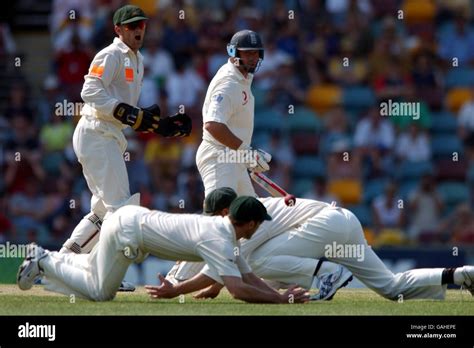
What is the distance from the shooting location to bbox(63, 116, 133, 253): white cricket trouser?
1020cm

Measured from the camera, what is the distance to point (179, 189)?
15703mm

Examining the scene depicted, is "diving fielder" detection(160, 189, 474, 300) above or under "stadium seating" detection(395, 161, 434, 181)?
under

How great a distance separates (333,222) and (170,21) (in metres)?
7.97

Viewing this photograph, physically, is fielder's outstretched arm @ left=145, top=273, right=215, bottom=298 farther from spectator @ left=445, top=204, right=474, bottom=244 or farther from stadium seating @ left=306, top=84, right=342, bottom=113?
stadium seating @ left=306, top=84, right=342, bottom=113

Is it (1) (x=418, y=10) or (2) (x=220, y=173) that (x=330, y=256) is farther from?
(1) (x=418, y=10)

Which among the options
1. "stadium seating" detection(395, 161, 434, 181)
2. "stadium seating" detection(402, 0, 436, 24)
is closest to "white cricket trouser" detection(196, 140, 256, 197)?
"stadium seating" detection(395, 161, 434, 181)

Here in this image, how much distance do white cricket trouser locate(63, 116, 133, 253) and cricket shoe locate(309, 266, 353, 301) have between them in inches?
62.9

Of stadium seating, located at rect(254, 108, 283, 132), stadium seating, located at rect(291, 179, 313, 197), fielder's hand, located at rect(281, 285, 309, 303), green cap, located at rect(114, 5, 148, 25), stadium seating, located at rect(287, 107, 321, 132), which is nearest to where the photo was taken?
fielder's hand, located at rect(281, 285, 309, 303)

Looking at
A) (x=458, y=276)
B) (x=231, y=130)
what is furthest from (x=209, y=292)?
(x=458, y=276)

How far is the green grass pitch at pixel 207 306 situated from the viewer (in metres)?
8.62

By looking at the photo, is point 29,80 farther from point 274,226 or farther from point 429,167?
point 274,226

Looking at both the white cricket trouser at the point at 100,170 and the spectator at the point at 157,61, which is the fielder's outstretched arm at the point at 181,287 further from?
the spectator at the point at 157,61

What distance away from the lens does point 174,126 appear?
35.1 ft
